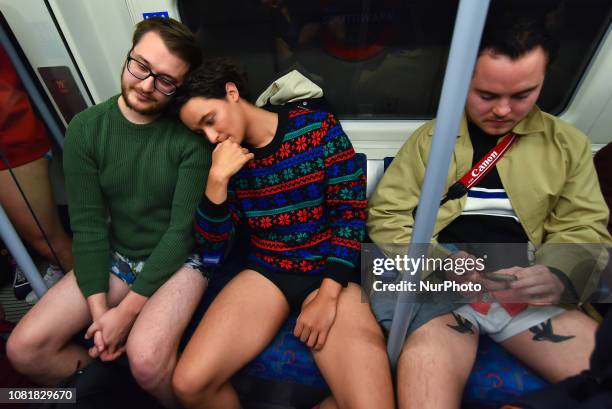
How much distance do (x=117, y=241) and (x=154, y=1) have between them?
3.42 ft

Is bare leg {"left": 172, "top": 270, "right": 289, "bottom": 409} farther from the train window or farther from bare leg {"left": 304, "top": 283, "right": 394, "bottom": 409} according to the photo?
the train window

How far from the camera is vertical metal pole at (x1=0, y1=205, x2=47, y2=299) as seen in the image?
1.16 metres

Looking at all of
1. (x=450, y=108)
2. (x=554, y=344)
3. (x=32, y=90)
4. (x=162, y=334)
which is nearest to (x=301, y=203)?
(x=162, y=334)

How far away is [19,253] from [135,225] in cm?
36

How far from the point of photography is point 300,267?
135 cm

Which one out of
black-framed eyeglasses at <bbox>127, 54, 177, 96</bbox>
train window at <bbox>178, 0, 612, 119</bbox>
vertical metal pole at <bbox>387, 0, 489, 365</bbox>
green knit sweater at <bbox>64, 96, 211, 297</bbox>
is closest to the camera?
vertical metal pole at <bbox>387, 0, 489, 365</bbox>

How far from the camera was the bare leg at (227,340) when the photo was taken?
3.64ft

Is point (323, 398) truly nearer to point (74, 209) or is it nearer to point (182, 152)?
point (182, 152)

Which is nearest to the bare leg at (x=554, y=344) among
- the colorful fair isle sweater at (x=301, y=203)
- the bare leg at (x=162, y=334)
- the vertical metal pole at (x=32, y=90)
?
the colorful fair isle sweater at (x=301, y=203)

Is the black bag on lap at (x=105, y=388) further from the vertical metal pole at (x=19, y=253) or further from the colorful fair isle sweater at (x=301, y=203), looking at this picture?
the colorful fair isle sweater at (x=301, y=203)

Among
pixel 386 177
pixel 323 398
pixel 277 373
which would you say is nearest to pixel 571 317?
pixel 386 177

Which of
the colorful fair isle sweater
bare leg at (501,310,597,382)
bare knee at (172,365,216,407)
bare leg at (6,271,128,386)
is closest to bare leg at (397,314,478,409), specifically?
bare leg at (501,310,597,382)

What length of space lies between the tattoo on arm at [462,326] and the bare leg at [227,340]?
571mm

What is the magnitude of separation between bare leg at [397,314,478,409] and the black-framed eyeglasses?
3.65 ft
